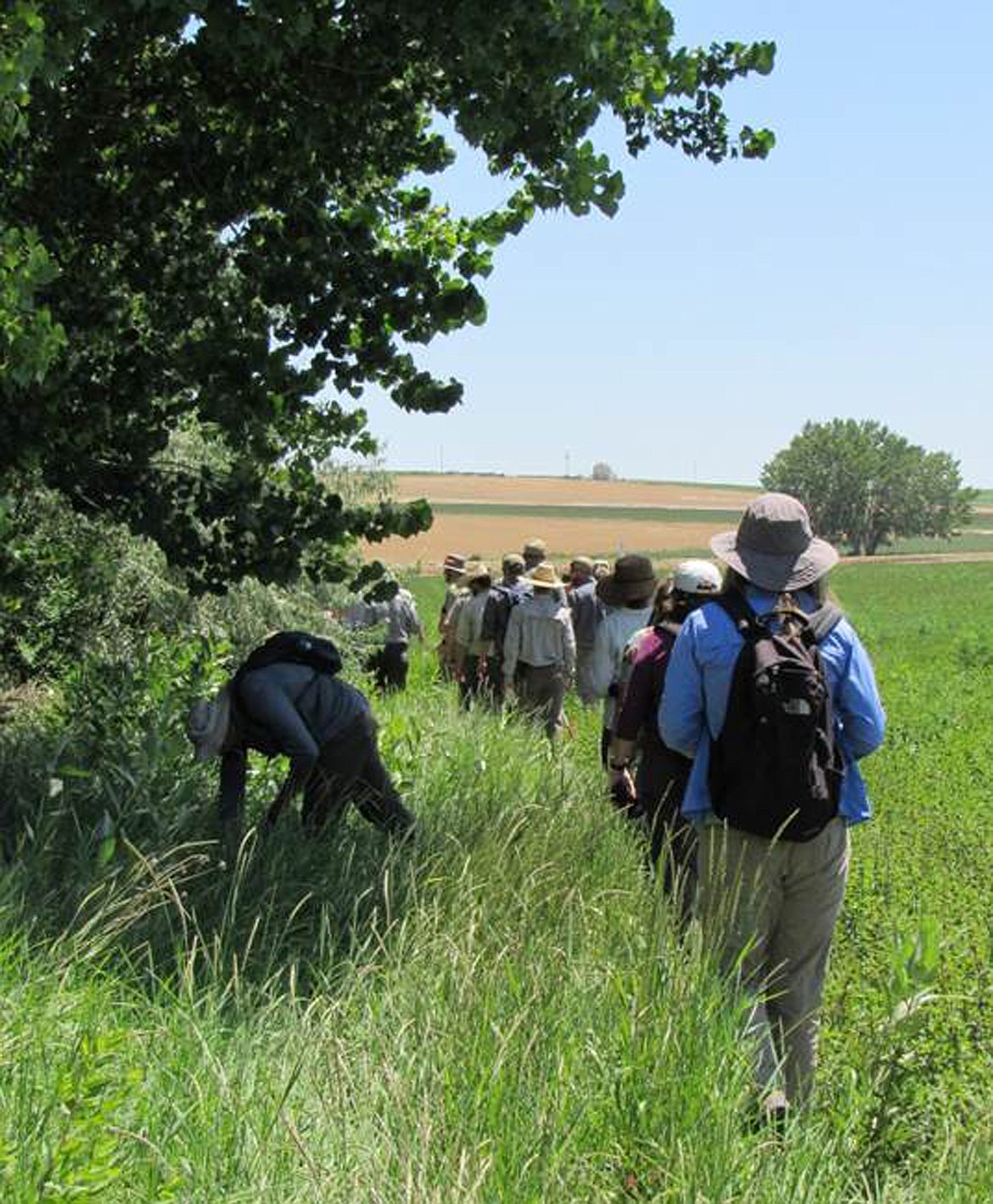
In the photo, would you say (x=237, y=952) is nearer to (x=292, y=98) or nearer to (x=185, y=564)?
(x=185, y=564)

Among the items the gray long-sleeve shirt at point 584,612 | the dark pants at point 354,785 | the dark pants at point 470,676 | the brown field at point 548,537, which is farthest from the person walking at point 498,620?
the brown field at point 548,537

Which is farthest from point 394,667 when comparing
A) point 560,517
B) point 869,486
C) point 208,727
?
point 869,486

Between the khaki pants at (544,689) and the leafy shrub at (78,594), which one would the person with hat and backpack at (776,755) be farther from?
the khaki pants at (544,689)

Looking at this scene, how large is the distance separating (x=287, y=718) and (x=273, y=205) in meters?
2.73

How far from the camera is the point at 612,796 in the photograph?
7.26 m

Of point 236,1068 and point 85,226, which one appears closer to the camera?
point 236,1068

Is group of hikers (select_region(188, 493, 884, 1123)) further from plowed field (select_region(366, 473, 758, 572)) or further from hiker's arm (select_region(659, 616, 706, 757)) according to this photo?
plowed field (select_region(366, 473, 758, 572))

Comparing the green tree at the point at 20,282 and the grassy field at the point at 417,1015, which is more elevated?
the green tree at the point at 20,282

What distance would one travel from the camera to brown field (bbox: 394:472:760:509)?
15088 centimetres

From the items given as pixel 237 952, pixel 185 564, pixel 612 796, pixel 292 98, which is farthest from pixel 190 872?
pixel 292 98

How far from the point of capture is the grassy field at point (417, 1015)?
3527mm

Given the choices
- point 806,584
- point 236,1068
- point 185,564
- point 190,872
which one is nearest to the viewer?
point 236,1068

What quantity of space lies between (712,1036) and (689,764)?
243 centimetres

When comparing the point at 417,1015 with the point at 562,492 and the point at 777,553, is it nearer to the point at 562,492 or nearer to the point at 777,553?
the point at 777,553
